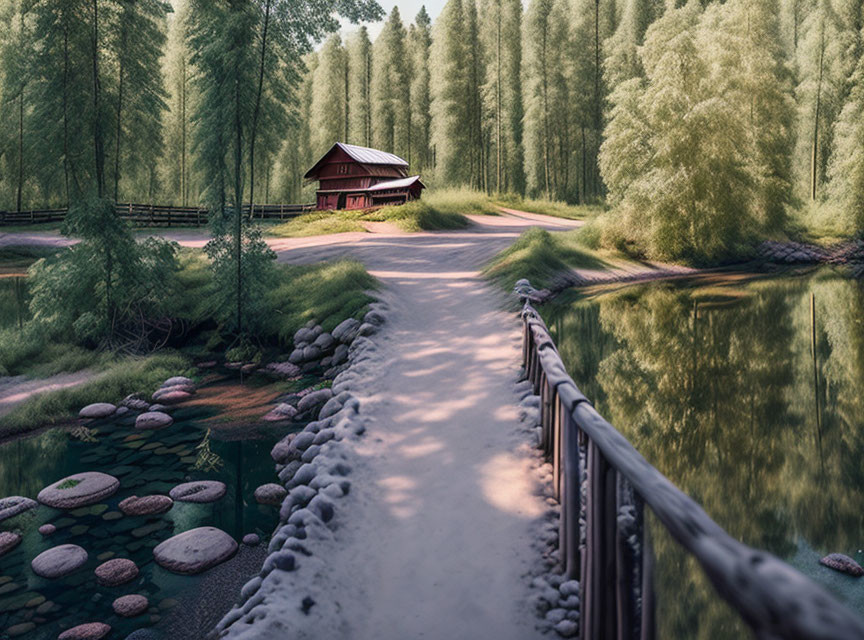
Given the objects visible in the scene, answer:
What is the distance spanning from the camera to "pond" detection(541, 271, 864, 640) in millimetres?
5098

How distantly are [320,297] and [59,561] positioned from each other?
7.32m

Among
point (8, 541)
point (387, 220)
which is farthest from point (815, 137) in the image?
point (8, 541)

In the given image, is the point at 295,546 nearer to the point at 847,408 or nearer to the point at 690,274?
the point at 847,408

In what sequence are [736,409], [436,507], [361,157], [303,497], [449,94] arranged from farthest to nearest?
[449,94]
[361,157]
[736,409]
[303,497]
[436,507]

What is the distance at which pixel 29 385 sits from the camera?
968 centimetres

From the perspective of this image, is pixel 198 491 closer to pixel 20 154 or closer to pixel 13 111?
pixel 13 111

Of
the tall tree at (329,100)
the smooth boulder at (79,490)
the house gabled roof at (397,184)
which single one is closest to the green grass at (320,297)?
the smooth boulder at (79,490)

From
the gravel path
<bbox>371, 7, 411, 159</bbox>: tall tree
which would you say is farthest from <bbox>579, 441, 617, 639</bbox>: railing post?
<bbox>371, 7, 411, 159</bbox>: tall tree

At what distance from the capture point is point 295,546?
410 centimetres

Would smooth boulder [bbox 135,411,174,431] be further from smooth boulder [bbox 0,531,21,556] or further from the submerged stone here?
the submerged stone

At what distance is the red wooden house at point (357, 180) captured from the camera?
88.2 ft

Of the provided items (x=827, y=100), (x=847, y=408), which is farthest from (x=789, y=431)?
(x=827, y=100)

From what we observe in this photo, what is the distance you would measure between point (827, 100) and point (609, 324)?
23.6 meters

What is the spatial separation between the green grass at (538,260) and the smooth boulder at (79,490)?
25.6ft
